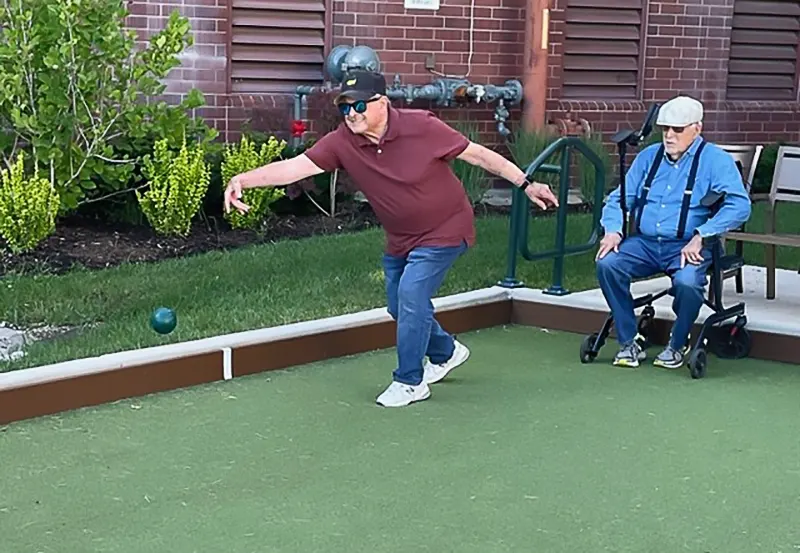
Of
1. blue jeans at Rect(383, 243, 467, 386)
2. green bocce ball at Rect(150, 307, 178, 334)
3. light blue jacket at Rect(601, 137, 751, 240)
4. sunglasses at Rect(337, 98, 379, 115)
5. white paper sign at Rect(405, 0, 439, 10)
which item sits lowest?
green bocce ball at Rect(150, 307, 178, 334)

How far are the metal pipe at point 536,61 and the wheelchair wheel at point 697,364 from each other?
624 centimetres

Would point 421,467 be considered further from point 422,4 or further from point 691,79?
point 691,79

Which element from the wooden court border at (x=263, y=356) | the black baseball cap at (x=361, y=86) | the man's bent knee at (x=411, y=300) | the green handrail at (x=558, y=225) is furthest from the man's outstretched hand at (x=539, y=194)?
the green handrail at (x=558, y=225)

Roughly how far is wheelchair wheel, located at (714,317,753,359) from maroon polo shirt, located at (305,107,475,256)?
73.0 inches

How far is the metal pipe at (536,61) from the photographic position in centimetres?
1248

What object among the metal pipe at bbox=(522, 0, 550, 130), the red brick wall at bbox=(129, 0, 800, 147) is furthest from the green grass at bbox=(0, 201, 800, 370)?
the metal pipe at bbox=(522, 0, 550, 130)

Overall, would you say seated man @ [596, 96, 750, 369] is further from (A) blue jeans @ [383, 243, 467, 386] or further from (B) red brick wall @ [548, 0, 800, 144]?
(B) red brick wall @ [548, 0, 800, 144]

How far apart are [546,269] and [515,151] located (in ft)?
10.6

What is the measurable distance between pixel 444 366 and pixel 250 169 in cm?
407

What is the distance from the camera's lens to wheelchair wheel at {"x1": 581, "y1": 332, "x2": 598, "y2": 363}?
6875 mm

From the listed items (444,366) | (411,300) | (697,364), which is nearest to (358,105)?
(411,300)

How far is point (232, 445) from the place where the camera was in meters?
5.28

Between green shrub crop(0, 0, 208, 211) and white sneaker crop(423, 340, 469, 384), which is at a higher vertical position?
green shrub crop(0, 0, 208, 211)

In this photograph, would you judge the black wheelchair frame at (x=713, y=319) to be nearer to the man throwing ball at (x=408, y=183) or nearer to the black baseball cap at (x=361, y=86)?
the man throwing ball at (x=408, y=183)
